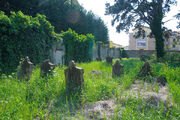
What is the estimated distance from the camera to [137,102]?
9.43ft

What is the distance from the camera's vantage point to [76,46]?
40.0ft

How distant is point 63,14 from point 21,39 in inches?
588

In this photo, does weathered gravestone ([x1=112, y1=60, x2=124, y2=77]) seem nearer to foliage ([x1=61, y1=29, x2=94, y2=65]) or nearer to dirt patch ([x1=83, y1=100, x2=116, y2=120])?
dirt patch ([x1=83, y1=100, x2=116, y2=120])

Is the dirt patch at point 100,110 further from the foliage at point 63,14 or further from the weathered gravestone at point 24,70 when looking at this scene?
the foliage at point 63,14

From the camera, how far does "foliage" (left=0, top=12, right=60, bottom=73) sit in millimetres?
6255

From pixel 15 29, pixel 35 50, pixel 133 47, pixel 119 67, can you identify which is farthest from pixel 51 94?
pixel 133 47

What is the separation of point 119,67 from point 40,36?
4.98 meters

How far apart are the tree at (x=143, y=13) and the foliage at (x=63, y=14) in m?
4.36

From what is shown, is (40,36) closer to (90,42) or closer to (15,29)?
(15,29)

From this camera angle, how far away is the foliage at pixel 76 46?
11.3 m

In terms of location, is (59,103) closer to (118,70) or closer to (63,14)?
(118,70)

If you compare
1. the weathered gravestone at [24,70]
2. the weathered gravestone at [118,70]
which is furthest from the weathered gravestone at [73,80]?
the weathered gravestone at [118,70]

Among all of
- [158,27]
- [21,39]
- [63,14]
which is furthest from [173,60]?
[63,14]

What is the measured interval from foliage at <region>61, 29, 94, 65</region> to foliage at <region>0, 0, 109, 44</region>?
24.7 feet
